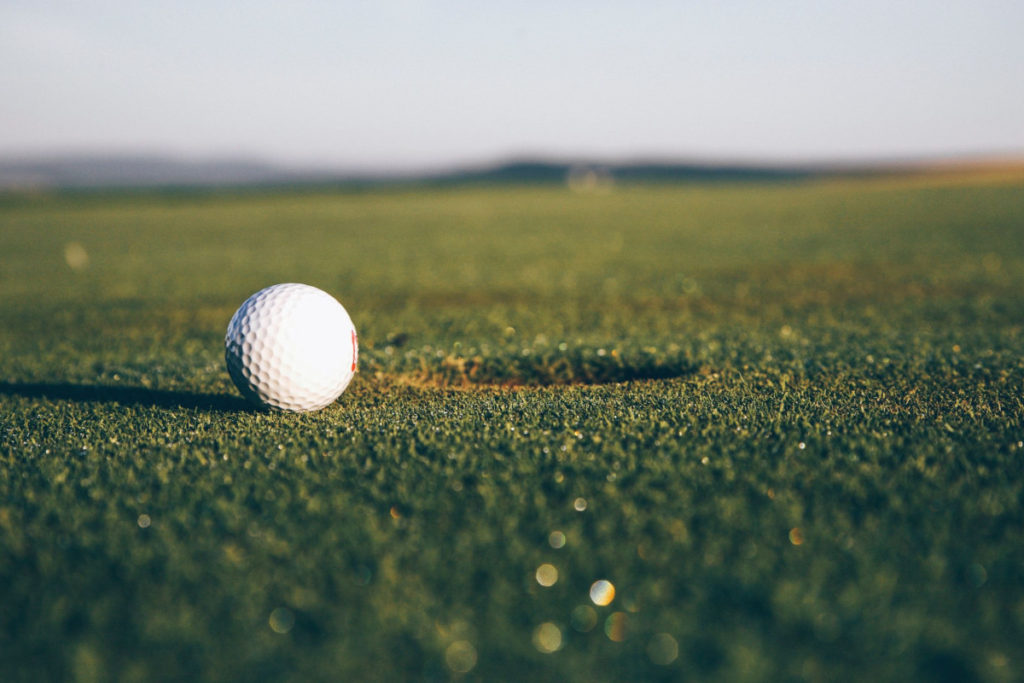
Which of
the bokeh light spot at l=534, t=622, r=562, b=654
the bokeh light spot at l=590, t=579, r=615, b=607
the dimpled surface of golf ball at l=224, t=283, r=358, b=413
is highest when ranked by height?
the dimpled surface of golf ball at l=224, t=283, r=358, b=413

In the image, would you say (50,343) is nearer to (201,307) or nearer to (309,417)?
(201,307)

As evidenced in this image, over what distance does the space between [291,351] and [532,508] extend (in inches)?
66.5

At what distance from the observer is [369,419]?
3422mm

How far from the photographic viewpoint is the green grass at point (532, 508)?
1.75 metres

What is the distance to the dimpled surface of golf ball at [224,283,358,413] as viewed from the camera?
3.51 m

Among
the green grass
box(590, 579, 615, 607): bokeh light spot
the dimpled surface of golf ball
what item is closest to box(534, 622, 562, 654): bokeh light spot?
the green grass

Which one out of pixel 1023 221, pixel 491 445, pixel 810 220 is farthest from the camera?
pixel 810 220

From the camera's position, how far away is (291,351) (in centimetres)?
352

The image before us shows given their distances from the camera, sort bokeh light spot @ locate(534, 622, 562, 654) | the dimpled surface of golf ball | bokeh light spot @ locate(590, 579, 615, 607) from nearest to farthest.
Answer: bokeh light spot @ locate(534, 622, 562, 654) < bokeh light spot @ locate(590, 579, 615, 607) < the dimpled surface of golf ball

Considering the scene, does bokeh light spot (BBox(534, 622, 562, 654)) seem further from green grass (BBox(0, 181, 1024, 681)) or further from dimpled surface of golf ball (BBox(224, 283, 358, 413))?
dimpled surface of golf ball (BBox(224, 283, 358, 413))

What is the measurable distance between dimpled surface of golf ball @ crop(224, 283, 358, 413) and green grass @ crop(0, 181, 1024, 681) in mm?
195

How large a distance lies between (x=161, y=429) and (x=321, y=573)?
176 cm

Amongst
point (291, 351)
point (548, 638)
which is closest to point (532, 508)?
point (548, 638)

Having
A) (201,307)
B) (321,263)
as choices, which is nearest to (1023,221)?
(321,263)
